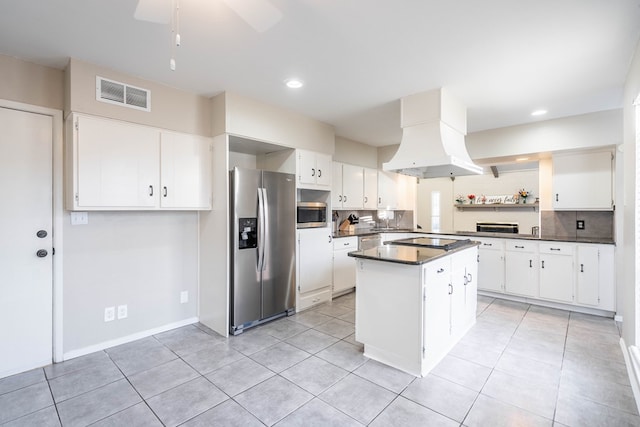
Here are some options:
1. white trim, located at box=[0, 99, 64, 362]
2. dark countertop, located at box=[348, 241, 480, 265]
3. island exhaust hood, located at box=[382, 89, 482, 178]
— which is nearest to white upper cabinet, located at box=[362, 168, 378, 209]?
island exhaust hood, located at box=[382, 89, 482, 178]

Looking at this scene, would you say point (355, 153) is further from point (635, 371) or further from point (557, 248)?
point (635, 371)

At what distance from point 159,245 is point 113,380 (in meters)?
1.28

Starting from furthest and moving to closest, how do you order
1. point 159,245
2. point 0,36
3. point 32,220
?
point 159,245, point 32,220, point 0,36

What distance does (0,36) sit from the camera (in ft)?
6.94

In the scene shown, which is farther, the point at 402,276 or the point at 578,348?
the point at 578,348

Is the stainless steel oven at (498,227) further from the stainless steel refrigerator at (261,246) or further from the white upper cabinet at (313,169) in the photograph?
the stainless steel refrigerator at (261,246)

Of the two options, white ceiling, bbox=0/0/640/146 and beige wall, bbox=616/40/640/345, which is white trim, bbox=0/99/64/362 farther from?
beige wall, bbox=616/40/640/345

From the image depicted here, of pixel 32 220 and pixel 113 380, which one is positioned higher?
pixel 32 220

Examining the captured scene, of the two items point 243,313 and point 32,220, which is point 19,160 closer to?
point 32,220

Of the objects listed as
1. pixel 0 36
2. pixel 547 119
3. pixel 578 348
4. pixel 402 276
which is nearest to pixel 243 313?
pixel 402 276

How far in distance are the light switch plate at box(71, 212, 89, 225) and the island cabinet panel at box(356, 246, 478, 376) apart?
251cm

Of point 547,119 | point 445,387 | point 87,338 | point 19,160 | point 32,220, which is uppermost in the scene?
point 547,119

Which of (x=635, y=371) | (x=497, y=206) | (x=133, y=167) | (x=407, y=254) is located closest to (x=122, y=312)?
(x=133, y=167)

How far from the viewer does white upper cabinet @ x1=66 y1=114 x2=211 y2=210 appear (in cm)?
247
